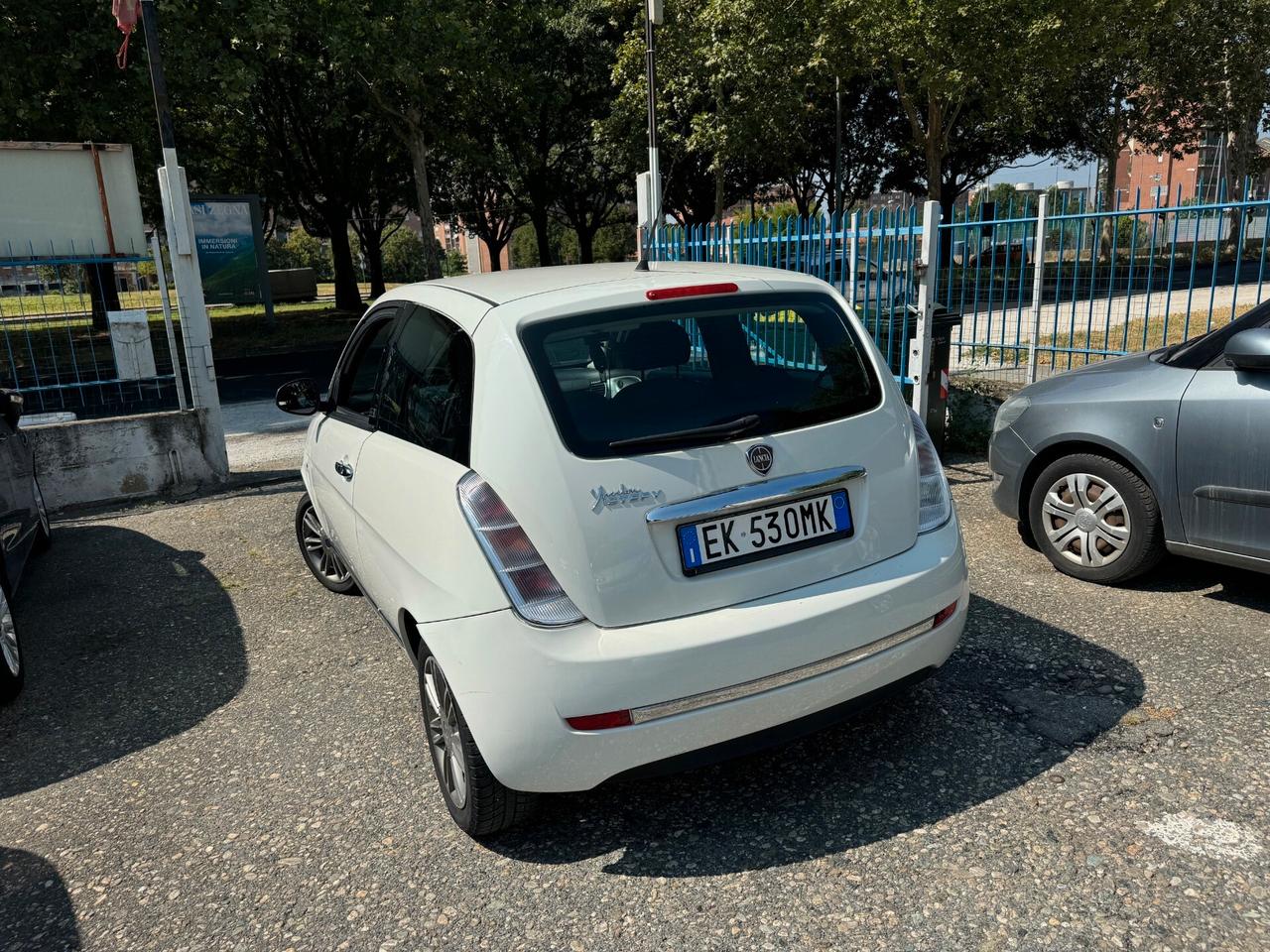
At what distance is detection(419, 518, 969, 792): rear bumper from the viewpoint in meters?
2.42

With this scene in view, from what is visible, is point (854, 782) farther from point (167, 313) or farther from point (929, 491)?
point (167, 313)

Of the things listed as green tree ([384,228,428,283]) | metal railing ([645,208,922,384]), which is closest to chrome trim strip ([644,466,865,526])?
metal railing ([645,208,922,384])

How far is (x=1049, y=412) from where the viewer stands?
4.59 metres

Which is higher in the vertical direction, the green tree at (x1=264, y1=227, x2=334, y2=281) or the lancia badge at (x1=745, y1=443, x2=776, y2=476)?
the green tree at (x1=264, y1=227, x2=334, y2=281)

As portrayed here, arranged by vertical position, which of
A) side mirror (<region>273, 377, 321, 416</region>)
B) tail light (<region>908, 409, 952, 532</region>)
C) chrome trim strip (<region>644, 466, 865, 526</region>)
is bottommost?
tail light (<region>908, 409, 952, 532</region>)

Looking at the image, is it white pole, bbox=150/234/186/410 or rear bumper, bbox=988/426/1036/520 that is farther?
white pole, bbox=150/234/186/410

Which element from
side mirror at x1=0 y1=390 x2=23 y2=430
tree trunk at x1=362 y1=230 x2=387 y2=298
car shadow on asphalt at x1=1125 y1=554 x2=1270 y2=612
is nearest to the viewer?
car shadow on asphalt at x1=1125 y1=554 x2=1270 y2=612

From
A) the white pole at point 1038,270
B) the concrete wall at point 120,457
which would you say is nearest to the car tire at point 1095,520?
the white pole at point 1038,270

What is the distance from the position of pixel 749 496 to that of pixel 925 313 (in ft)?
14.5

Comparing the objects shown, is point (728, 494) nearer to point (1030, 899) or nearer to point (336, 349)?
point (1030, 899)

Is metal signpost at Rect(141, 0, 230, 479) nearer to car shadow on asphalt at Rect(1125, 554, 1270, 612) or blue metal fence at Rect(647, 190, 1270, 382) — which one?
blue metal fence at Rect(647, 190, 1270, 382)

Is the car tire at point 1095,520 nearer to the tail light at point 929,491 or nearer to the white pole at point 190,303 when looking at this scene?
the tail light at point 929,491

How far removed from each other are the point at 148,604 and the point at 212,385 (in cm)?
304

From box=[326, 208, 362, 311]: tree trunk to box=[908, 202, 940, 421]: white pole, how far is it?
69.0ft
